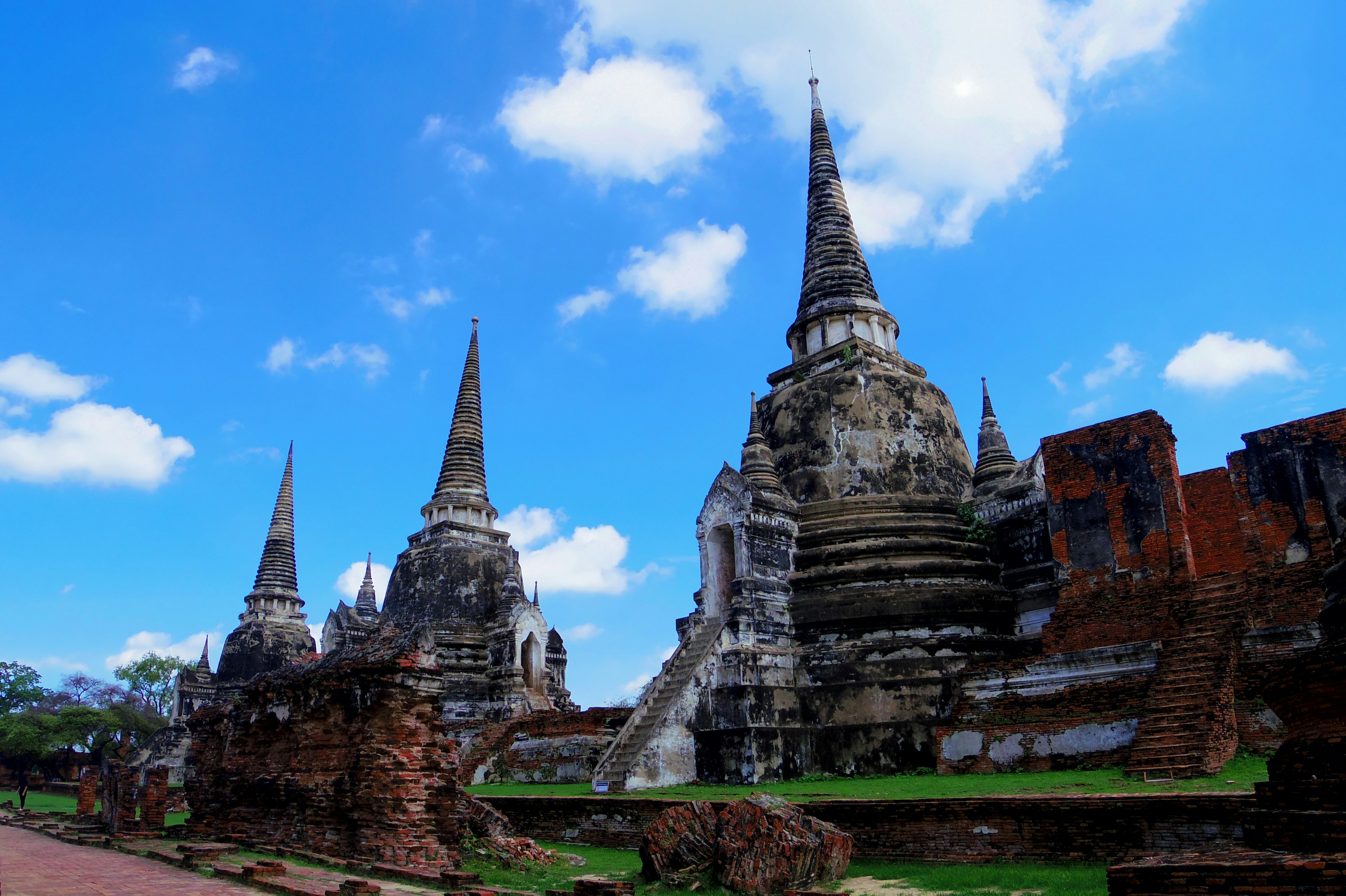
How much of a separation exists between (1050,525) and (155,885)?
45.3 ft

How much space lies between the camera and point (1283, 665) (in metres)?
Answer: 5.98

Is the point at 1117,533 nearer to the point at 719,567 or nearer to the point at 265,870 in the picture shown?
the point at 719,567

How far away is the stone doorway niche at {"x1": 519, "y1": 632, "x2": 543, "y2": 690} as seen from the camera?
27703mm

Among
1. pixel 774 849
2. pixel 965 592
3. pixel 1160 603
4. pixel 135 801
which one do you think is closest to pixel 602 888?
pixel 774 849

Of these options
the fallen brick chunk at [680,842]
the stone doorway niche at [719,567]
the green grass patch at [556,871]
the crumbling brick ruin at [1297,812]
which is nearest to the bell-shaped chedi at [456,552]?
the stone doorway niche at [719,567]

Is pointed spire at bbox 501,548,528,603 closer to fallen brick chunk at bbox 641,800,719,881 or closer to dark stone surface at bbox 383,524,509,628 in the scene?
dark stone surface at bbox 383,524,509,628

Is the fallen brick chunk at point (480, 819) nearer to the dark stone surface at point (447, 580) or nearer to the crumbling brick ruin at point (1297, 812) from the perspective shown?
the crumbling brick ruin at point (1297, 812)

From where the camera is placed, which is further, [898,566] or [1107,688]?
[898,566]

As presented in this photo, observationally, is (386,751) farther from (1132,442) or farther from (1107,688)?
(1132,442)

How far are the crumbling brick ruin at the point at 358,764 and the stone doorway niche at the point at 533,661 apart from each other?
1454 cm

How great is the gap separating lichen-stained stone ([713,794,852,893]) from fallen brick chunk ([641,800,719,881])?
19 cm

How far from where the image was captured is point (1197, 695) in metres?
11.6

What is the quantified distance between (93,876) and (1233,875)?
10414mm

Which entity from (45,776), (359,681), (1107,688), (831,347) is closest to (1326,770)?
(1107,688)
